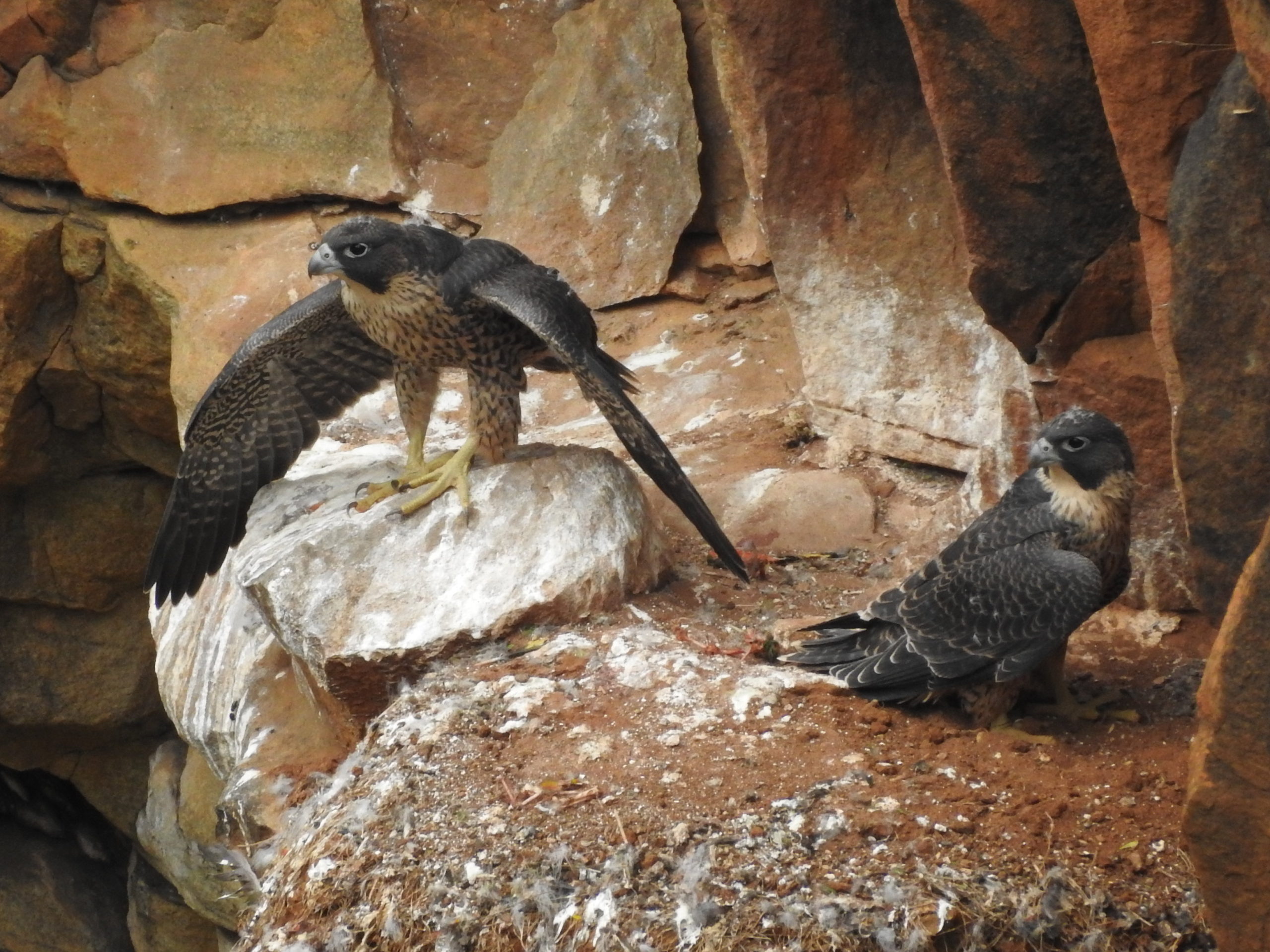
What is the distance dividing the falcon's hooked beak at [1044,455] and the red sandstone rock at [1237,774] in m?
1.19

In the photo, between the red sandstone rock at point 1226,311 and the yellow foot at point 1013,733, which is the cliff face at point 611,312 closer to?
the red sandstone rock at point 1226,311

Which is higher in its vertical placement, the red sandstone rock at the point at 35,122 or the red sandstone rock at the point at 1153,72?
the red sandstone rock at the point at 35,122

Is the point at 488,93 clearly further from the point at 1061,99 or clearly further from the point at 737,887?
the point at 737,887

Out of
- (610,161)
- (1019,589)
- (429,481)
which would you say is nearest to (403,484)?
(429,481)

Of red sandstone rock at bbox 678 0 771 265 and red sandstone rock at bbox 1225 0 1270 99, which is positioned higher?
red sandstone rock at bbox 1225 0 1270 99

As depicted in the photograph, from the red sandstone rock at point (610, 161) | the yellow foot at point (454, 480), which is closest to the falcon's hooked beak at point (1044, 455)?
the yellow foot at point (454, 480)

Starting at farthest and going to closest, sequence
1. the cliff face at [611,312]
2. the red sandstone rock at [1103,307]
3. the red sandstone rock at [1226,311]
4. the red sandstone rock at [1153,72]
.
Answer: the red sandstone rock at [1103,307], the cliff face at [611,312], the red sandstone rock at [1153,72], the red sandstone rock at [1226,311]

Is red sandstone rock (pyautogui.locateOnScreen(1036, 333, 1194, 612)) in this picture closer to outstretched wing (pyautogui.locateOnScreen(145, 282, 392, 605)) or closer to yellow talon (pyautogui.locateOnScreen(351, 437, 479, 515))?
yellow talon (pyautogui.locateOnScreen(351, 437, 479, 515))

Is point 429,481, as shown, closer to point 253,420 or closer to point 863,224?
point 253,420

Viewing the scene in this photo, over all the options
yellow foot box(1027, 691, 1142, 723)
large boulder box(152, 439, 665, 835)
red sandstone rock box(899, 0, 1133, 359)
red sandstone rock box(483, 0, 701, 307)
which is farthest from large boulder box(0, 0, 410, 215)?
yellow foot box(1027, 691, 1142, 723)

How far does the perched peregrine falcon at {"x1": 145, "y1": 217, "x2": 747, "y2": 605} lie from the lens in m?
4.52

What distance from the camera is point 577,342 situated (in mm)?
4418

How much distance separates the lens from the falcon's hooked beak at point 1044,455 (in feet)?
12.4

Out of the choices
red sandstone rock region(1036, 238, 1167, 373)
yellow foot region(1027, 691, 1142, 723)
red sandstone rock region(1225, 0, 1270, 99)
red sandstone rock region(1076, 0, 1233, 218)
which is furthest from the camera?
red sandstone rock region(1036, 238, 1167, 373)
